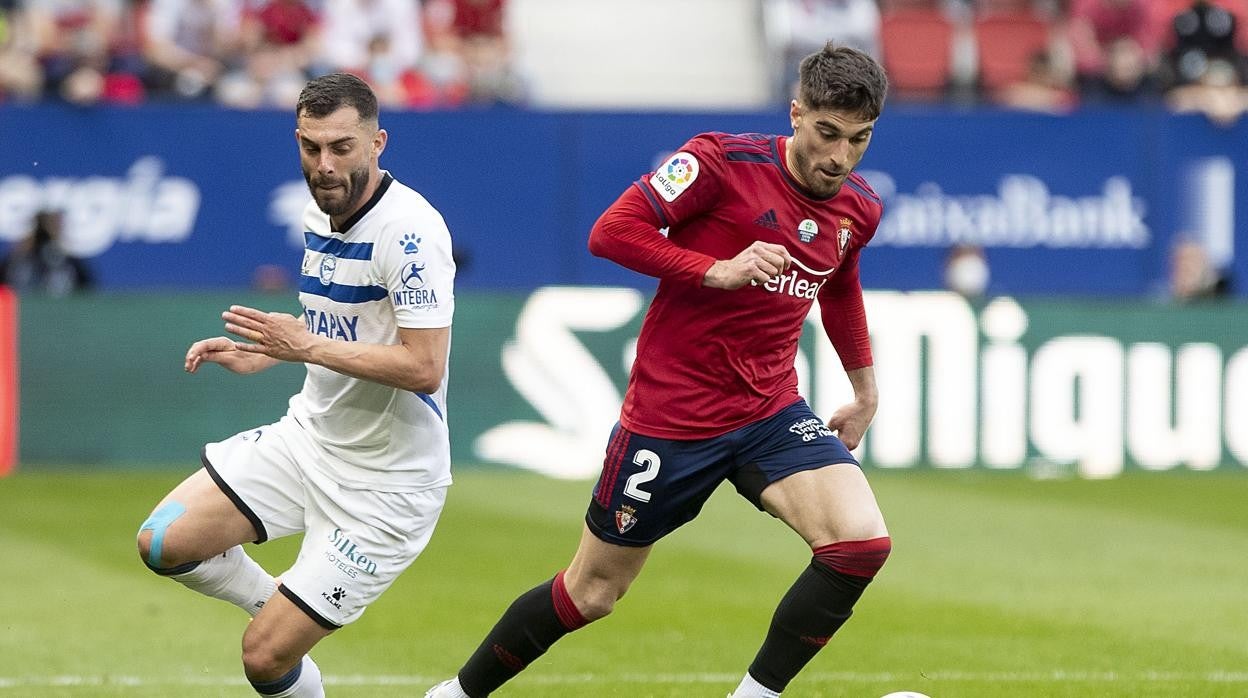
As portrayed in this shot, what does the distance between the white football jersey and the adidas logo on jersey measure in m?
1.09

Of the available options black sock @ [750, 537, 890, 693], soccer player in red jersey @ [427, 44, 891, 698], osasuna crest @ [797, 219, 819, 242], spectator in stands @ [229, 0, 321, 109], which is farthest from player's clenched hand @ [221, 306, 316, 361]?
spectator in stands @ [229, 0, 321, 109]

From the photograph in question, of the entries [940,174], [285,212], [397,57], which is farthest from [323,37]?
[940,174]

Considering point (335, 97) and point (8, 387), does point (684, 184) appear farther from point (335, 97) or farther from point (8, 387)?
point (8, 387)

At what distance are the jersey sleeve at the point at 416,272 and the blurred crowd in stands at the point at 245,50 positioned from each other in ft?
40.2

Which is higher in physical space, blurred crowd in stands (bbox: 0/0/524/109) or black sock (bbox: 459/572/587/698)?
blurred crowd in stands (bbox: 0/0/524/109)

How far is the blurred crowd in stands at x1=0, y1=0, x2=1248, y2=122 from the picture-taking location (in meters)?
18.3

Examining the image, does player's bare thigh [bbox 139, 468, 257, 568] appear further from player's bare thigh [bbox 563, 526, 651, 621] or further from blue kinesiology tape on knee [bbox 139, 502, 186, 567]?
player's bare thigh [bbox 563, 526, 651, 621]

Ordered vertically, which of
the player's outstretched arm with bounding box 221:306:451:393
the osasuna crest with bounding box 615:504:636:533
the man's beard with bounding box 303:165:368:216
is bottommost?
the osasuna crest with bounding box 615:504:636:533

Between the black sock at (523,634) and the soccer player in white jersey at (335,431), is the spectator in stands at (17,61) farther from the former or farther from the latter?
the black sock at (523,634)

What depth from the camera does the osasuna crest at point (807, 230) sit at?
22.1ft

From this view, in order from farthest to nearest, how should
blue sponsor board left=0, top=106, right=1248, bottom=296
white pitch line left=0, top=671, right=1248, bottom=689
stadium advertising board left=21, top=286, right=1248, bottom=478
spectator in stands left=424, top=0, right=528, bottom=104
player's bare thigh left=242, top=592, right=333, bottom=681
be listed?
spectator in stands left=424, top=0, right=528, bottom=104, blue sponsor board left=0, top=106, right=1248, bottom=296, stadium advertising board left=21, top=286, right=1248, bottom=478, white pitch line left=0, top=671, right=1248, bottom=689, player's bare thigh left=242, top=592, right=333, bottom=681

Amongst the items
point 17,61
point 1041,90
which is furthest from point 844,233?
point 1041,90

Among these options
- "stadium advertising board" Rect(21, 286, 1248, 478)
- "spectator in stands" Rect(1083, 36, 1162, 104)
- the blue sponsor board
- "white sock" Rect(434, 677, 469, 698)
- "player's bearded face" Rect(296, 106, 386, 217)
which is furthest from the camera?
"spectator in stands" Rect(1083, 36, 1162, 104)

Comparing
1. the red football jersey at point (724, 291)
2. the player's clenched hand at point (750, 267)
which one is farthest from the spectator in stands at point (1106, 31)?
the player's clenched hand at point (750, 267)
